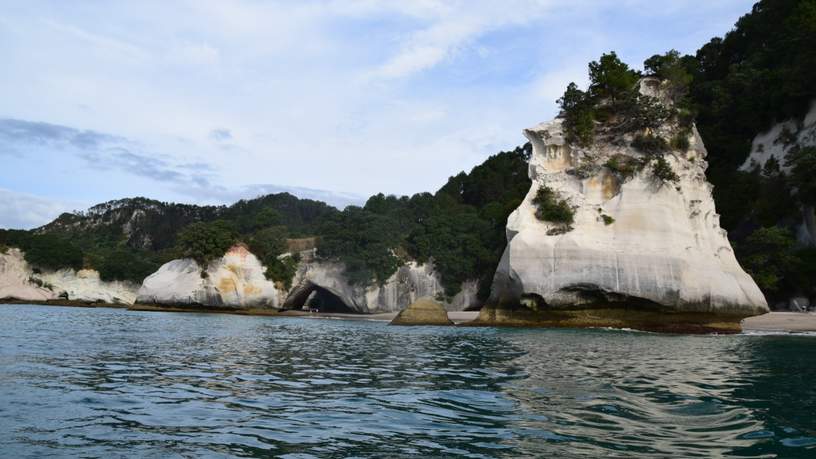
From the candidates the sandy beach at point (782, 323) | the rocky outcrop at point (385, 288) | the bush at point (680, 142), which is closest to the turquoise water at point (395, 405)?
the sandy beach at point (782, 323)

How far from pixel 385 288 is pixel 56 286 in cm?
4026

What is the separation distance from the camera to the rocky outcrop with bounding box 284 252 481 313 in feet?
203

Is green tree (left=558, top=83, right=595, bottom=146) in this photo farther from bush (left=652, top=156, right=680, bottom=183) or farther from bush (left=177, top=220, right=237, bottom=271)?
bush (left=177, top=220, right=237, bottom=271)

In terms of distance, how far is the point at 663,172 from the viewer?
37562 mm

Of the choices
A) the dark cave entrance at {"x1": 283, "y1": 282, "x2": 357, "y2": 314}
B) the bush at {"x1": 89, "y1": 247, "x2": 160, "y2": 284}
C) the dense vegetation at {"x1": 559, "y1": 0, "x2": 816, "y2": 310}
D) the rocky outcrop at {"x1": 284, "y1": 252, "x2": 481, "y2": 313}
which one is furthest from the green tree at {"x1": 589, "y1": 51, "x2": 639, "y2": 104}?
the bush at {"x1": 89, "y1": 247, "x2": 160, "y2": 284}

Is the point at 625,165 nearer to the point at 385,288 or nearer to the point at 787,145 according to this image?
the point at 787,145

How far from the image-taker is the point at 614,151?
133ft

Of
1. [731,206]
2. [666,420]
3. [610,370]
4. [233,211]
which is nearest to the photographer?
[666,420]

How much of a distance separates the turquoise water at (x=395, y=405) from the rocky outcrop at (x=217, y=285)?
46083 millimetres

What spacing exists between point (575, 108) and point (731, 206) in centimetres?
1519

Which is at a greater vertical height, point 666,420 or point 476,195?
point 476,195

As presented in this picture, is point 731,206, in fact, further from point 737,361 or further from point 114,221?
point 114,221

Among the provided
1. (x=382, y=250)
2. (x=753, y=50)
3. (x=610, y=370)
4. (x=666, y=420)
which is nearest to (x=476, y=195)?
(x=382, y=250)

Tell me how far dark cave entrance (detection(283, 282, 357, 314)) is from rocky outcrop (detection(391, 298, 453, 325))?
26.4 metres
